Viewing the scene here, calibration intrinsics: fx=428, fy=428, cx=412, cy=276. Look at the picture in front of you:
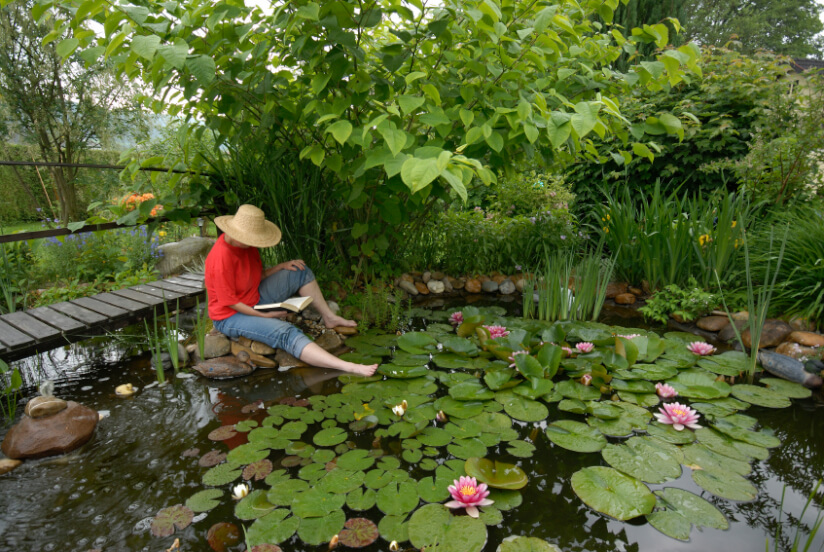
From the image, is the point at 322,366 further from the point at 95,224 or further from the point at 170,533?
the point at 95,224

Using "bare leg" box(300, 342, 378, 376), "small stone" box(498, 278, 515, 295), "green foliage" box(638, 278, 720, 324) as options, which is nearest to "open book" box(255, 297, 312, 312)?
"bare leg" box(300, 342, 378, 376)

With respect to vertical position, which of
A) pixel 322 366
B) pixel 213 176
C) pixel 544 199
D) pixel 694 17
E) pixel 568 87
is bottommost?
pixel 322 366

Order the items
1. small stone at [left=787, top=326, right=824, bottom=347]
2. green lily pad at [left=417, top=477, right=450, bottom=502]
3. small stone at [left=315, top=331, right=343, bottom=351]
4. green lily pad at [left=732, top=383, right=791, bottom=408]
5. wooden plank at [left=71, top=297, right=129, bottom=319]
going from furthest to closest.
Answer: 1. small stone at [left=315, top=331, right=343, bottom=351]
2. wooden plank at [left=71, top=297, right=129, bottom=319]
3. small stone at [left=787, top=326, right=824, bottom=347]
4. green lily pad at [left=732, top=383, right=791, bottom=408]
5. green lily pad at [left=417, top=477, right=450, bottom=502]

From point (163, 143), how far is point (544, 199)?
4.74 metres

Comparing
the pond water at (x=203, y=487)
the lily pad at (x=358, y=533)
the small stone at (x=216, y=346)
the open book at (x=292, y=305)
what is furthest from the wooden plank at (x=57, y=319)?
the lily pad at (x=358, y=533)

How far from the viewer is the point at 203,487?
1.62 meters

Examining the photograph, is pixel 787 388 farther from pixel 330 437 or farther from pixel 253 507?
pixel 253 507

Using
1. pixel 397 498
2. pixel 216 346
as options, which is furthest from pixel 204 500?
pixel 216 346

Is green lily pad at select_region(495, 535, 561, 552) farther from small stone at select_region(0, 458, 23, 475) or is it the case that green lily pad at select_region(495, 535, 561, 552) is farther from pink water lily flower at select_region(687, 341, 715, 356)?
small stone at select_region(0, 458, 23, 475)

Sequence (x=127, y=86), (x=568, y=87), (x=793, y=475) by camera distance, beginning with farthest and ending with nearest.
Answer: (x=127, y=86) → (x=568, y=87) → (x=793, y=475)

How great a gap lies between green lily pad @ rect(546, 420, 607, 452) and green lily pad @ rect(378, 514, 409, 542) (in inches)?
30.7

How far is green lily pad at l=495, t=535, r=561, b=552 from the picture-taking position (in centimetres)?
130

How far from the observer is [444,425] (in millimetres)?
2006

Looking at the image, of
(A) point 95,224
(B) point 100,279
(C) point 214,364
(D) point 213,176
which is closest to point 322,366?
(C) point 214,364
